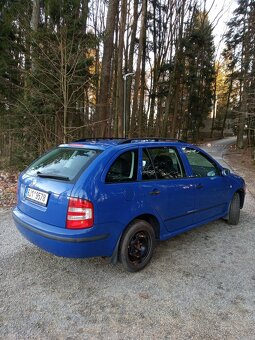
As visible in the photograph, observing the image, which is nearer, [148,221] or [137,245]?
[137,245]

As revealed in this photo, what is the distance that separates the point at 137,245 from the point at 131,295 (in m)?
0.62

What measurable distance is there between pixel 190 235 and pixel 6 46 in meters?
11.7

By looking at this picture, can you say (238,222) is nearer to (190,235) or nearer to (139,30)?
(190,235)

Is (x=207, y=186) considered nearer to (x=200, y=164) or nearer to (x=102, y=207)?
(x=200, y=164)

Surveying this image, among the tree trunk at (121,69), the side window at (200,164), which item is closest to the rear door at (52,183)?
the side window at (200,164)

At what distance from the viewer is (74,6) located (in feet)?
30.5

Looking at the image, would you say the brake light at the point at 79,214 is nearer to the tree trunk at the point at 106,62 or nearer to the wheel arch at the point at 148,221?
the wheel arch at the point at 148,221

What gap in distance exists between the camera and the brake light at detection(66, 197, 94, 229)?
2.65 metres

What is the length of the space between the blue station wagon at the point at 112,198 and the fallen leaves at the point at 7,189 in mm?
3119

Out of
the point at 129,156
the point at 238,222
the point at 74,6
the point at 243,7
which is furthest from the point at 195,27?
the point at 129,156

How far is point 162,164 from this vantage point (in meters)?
3.58

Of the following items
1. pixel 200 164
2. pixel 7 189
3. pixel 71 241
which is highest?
pixel 200 164

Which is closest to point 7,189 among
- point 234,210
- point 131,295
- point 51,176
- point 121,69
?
point 51,176

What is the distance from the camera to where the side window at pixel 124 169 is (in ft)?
9.53
